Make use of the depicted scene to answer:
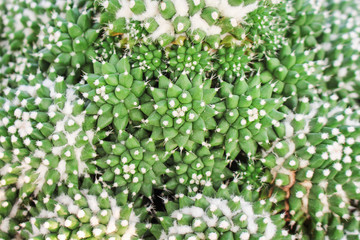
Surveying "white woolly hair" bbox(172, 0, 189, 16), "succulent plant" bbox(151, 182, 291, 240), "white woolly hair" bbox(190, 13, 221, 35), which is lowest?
"succulent plant" bbox(151, 182, 291, 240)

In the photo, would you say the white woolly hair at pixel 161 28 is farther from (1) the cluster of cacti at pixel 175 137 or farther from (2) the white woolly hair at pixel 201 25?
(2) the white woolly hair at pixel 201 25

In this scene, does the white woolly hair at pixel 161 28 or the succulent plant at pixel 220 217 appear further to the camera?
the white woolly hair at pixel 161 28

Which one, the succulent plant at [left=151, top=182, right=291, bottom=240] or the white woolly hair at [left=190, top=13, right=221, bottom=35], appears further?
the white woolly hair at [left=190, top=13, right=221, bottom=35]

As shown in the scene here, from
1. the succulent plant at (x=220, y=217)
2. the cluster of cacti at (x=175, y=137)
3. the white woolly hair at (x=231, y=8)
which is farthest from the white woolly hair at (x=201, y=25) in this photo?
the succulent plant at (x=220, y=217)

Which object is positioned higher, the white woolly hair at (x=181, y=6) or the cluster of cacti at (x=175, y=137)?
the white woolly hair at (x=181, y=6)

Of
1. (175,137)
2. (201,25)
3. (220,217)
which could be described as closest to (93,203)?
(175,137)

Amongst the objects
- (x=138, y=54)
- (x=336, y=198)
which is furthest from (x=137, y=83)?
(x=336, y=198)

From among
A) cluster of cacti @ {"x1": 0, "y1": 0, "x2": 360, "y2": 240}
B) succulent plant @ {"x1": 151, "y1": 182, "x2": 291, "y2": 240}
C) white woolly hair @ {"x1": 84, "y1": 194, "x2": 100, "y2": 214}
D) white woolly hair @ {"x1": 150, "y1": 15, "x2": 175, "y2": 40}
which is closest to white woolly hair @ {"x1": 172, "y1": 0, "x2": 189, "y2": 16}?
cluster of cacti @ {"x1": 0, "y1": 0, "x2": 360, "y2": 240}

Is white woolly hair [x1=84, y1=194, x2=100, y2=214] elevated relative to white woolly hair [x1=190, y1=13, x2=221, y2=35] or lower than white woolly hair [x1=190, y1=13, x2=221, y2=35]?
lower

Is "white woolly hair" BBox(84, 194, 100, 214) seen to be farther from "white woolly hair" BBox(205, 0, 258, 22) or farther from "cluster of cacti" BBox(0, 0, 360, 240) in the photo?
"white woolly hair" BBox(205, 0, 258, 22)
